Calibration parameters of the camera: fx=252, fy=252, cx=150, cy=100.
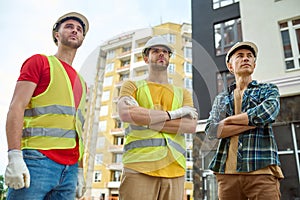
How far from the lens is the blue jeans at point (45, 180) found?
47.7 inches

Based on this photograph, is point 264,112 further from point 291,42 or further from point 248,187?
point 291,42

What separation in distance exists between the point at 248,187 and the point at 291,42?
6784 millimetres

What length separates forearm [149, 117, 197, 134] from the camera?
1.41m

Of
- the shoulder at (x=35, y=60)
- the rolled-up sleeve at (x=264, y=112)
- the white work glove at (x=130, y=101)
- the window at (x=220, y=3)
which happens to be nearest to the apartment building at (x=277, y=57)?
the window at (x=220, y=3)

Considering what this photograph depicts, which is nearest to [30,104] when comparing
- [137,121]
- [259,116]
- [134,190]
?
[137,121]

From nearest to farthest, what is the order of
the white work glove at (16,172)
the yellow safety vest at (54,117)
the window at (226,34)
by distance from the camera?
the white work glove at (16,172), the yellow safety vest at (54,117), the window at (226,34)

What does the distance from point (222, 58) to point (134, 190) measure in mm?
8132

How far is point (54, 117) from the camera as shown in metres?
1.36

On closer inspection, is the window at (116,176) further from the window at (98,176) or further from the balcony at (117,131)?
the balcony at (117,131)

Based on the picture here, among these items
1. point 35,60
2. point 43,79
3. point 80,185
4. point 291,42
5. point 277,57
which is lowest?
point 80,185

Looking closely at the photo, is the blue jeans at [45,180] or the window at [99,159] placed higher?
the window at [99,159]

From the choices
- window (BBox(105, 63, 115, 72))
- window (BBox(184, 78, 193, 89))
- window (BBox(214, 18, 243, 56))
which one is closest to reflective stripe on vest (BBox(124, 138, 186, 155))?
window (BBox(184, 78, 193, 89))

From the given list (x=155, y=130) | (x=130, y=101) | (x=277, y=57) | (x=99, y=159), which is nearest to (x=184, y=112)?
(x=155, y=130)

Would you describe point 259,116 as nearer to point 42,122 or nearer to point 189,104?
point 189,104
